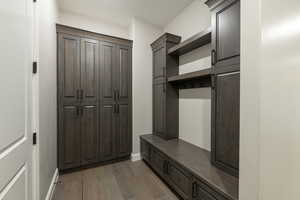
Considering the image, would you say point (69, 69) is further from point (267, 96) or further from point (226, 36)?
point (267, 96)

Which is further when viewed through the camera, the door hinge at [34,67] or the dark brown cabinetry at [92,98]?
the dark brown cabinetry at [92,98]

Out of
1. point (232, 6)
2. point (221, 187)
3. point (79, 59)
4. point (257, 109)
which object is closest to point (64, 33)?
point (79, 59)

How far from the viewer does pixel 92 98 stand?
2.51 metres

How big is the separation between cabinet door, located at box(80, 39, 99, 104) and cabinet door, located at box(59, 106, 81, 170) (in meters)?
0.29

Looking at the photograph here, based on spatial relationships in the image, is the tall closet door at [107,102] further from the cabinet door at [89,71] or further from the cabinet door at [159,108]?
the cabinet door at [159,108]

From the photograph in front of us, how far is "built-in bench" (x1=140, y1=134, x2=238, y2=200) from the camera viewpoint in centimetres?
132

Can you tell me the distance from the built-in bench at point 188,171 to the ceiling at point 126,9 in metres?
2.37

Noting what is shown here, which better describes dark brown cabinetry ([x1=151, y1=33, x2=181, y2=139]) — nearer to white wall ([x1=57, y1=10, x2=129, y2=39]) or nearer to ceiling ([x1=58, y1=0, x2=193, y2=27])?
ceiling ([x1=58, y1=0, x2=193, y2=27])

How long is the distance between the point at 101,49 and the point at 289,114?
265 cm

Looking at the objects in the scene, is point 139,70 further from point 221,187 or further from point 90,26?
point 221,187

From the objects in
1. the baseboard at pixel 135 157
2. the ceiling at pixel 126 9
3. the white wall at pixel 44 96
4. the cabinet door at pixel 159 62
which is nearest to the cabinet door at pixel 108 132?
the baseboard at pixel 135 157

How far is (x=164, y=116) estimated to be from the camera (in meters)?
2.58

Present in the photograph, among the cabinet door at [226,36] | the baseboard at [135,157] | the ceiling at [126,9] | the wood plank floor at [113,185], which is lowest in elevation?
the wood plank floor at [113,185]

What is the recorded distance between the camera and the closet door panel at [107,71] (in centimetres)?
259
